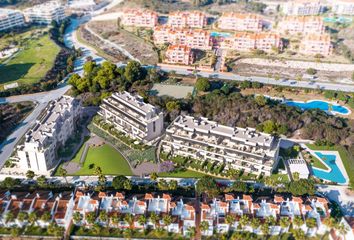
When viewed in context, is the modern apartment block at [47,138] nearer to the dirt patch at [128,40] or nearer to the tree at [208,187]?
the tree at [208,187]

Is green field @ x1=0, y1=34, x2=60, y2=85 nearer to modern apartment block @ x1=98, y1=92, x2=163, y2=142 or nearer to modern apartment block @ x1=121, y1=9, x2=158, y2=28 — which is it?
modern apartment block @ x1=98, y1=92, x2=163, y2=142

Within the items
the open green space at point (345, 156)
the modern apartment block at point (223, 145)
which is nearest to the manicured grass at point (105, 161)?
the modern apartment block at point (223, 145)

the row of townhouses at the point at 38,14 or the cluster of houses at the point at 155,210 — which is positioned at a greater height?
the row of townhouses at the point at 38,14

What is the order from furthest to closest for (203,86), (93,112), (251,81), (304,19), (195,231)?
(304,19)
(251,81)
(203,86)
(93,112)
(195,231)

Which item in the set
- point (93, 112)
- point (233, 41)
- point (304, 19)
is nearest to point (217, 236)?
point (93, 112)

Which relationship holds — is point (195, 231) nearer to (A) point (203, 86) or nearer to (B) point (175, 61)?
(A) point (203, 86)

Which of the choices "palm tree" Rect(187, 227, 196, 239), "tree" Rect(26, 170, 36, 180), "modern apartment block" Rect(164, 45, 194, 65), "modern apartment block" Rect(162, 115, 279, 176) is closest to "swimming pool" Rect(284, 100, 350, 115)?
"modern apartment block" Rect(162, 115, 279, 176)
